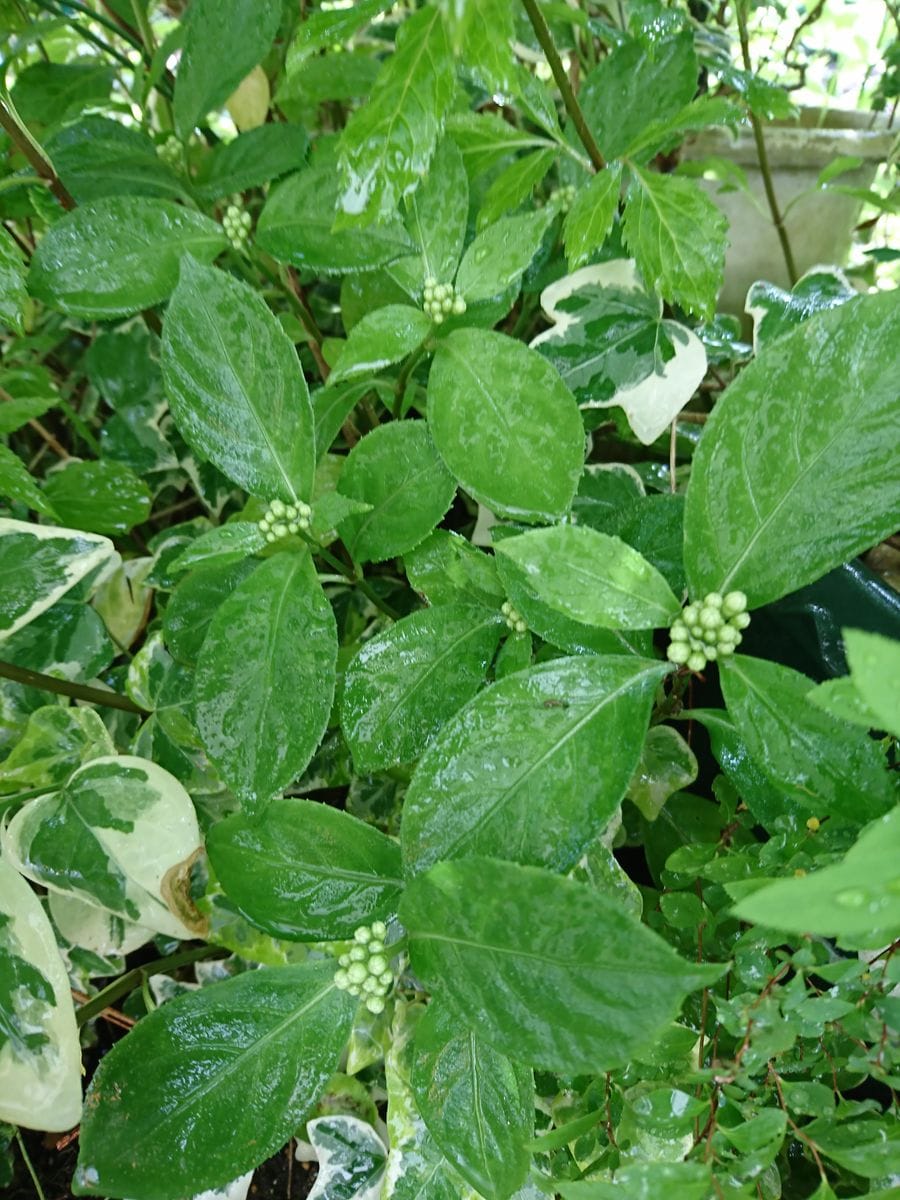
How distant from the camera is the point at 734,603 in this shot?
1.34 ft

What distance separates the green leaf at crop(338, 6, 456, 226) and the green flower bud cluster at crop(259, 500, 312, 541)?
17 centimetres

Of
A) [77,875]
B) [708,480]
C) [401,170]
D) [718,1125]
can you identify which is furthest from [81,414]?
[718,1125]

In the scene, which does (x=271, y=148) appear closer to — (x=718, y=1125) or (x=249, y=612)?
(x=249, y=612)

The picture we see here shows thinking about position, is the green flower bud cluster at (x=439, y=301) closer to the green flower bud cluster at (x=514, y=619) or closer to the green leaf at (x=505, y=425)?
the green leaf at (x=505, y=425)

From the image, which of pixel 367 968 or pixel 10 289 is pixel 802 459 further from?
pixel 10 289

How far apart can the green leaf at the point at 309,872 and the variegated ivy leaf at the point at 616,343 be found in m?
0.35

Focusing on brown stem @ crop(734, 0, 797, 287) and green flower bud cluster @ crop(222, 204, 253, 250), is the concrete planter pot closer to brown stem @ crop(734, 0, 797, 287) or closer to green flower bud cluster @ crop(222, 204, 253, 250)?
brown stem @ crop(734, 0, 797, 287)

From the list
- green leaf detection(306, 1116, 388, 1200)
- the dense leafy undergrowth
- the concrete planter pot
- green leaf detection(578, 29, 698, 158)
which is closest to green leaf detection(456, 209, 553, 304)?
the dense leafy undergrowth

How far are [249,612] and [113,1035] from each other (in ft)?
1.73

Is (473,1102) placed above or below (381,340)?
below

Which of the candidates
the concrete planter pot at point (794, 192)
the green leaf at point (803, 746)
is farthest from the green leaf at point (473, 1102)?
the concrete planter pot at point (794, 192)

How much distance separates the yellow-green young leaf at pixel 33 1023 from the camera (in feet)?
1.63

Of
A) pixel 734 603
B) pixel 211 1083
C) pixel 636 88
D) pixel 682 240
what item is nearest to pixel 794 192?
pixel 636 88

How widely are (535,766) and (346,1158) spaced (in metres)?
0.44
